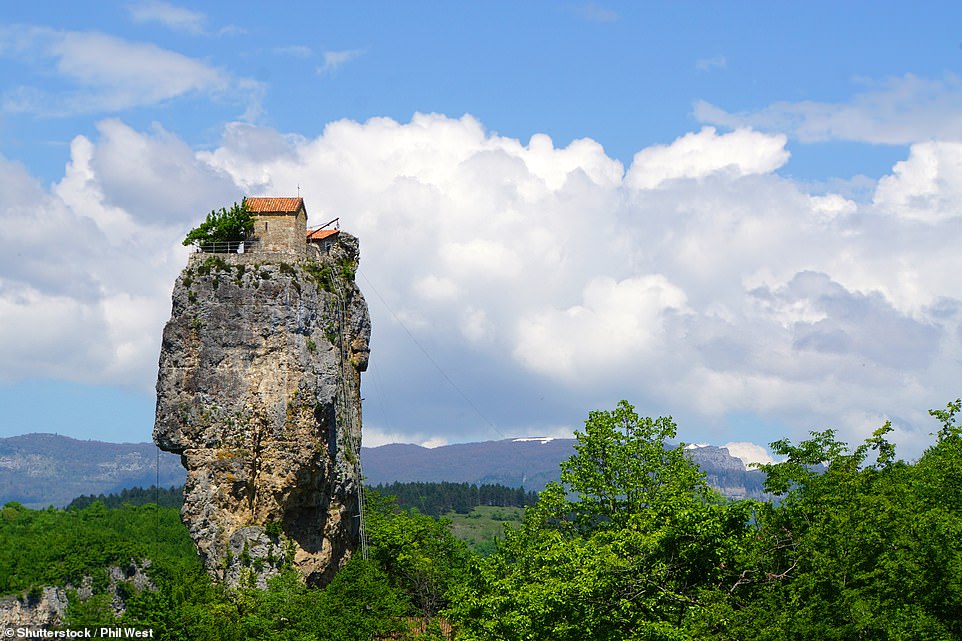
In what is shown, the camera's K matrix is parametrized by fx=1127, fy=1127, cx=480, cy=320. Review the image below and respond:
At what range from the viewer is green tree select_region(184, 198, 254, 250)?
242 feet

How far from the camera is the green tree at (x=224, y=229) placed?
7381 centimetres

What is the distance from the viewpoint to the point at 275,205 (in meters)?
75.6

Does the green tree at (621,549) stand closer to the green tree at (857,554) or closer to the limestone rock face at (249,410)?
the green tree at (857,554)

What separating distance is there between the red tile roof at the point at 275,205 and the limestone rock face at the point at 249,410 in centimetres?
436

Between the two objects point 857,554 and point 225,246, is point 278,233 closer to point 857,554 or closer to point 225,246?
point 225,246

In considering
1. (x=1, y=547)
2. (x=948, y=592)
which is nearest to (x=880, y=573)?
(x=948, y=592)

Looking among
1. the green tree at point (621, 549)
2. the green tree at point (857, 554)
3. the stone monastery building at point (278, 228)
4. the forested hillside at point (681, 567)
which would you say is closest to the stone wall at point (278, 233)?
the stone monastery building at point (278, 228)

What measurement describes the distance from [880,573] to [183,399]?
145ft

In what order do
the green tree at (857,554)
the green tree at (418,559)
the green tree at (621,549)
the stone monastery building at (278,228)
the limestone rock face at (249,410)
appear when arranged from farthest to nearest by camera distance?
1. the green tree at (418,559)
2. the stone monastery building at (278,228)
3. the limestone rock face at (249,410)
4. the green tree at (621,549)
5. the green tree at (857,554)

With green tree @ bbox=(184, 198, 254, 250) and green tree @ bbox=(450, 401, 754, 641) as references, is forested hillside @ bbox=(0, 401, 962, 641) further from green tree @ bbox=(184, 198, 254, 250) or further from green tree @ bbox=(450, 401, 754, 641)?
green tree @ bbox=(184, 198, 254, 250)

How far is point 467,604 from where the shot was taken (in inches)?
2188

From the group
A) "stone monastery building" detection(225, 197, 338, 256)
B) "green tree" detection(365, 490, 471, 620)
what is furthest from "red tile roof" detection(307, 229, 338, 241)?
"green tree" detection(365, 490, 471, 620)

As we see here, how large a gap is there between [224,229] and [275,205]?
3.84 meters

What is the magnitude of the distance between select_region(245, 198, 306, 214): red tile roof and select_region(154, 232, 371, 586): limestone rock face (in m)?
4.36
